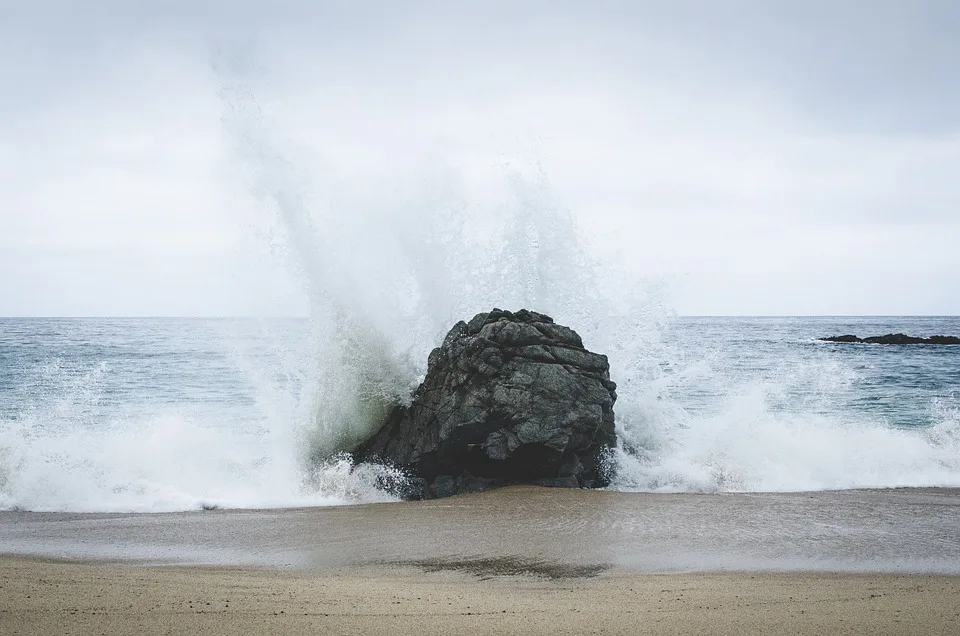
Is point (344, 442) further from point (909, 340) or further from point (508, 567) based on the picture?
point (909, 340)

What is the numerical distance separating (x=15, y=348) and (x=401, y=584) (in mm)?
40451

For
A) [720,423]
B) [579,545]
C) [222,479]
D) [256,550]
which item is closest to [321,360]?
[222,479]

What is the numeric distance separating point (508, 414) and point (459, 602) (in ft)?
16.8

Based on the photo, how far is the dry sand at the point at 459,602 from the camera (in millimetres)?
4508

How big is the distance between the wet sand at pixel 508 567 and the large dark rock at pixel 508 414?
2.21 feet

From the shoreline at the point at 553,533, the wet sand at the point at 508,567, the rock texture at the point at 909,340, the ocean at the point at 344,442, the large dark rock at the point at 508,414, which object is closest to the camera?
the wet sand at the point at 508,567

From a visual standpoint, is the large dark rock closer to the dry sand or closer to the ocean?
the ocean

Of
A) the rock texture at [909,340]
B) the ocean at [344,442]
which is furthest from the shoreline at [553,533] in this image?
the rock texture at [909,340]

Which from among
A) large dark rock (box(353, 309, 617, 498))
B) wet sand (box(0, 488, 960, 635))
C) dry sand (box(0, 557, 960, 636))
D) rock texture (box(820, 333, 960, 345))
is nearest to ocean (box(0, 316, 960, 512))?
large dark rock (box(353, 309, 617, 498))

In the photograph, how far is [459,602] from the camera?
16.9 ft

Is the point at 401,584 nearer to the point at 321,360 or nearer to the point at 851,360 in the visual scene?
the point at 321,360

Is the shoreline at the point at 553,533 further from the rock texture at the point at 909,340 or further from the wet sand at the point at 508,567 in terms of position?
the rock texture at the point at 909,340

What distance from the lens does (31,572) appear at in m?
5.84

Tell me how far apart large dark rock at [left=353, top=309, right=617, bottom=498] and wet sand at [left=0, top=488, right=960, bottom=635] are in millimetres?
673
